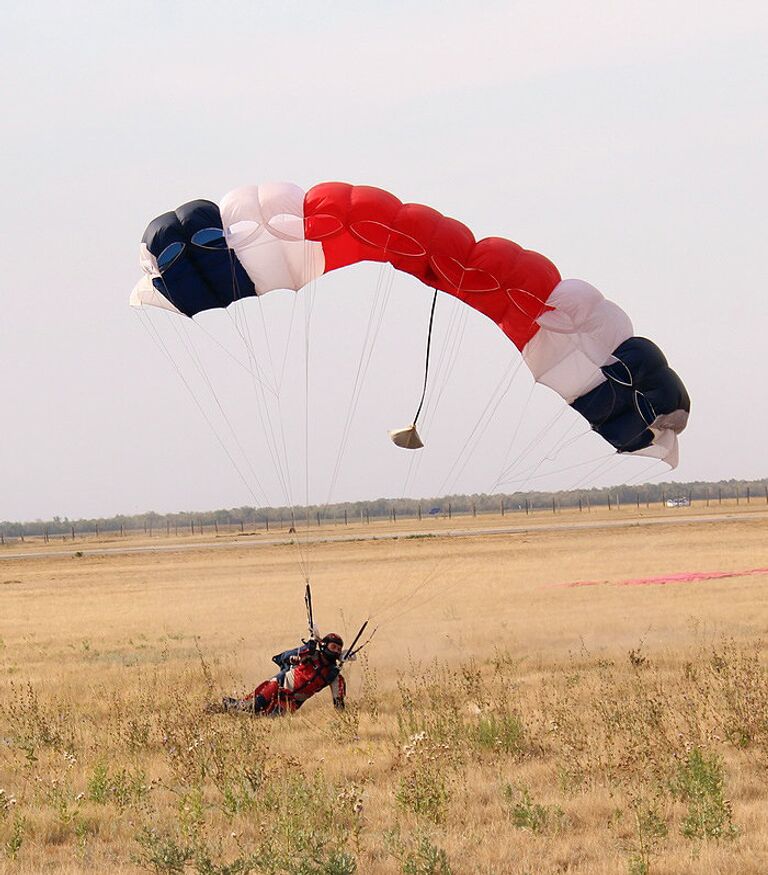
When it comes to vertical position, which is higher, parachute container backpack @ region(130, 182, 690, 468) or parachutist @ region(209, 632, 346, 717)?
parachute container backpack @ region(130, 182, 690, 468)

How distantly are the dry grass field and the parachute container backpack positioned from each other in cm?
348

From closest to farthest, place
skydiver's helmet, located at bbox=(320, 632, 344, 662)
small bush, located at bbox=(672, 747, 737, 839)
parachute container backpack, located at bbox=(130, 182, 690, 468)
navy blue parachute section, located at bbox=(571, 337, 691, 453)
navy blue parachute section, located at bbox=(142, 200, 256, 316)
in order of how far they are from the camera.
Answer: small bush, located at bbox=(672, 747, 737, 839) → navy blue parachute section, located at bbox=(571, 337, 691, 453) → skydiver's helmet, located at bbox=(320, 632, 344, 662) → parachute container backpack, located at bbox=(130, 182, 690, 468) → navy blue parachute section, located at bbox=(142, 200, 256, 316)

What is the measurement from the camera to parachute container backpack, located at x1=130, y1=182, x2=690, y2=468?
14.1 metres

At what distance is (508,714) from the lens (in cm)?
1181

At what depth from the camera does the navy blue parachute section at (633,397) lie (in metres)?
13.8

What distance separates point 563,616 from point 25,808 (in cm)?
1553

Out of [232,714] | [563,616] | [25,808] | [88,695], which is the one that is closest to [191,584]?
[563,616]

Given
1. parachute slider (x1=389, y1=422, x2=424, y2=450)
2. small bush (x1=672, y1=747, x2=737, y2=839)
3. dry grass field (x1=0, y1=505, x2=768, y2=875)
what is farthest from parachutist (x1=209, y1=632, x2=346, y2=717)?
small bush (x1=672, y1=747, x2=737, y2=839)

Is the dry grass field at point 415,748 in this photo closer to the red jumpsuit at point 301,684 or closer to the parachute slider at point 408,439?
the red jumpsuit at point 301,684

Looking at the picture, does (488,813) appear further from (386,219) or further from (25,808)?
(386,219)

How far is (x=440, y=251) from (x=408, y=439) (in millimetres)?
2547

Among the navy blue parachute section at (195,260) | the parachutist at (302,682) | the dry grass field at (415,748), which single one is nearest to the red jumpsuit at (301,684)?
the parachutist at (302,682)

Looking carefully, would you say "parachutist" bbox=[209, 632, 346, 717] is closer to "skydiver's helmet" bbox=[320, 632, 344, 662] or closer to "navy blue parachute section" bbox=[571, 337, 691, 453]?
"skydiver's helmet" bbox=[320, 632, 344, 662]

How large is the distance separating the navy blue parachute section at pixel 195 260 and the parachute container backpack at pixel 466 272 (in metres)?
0.02
